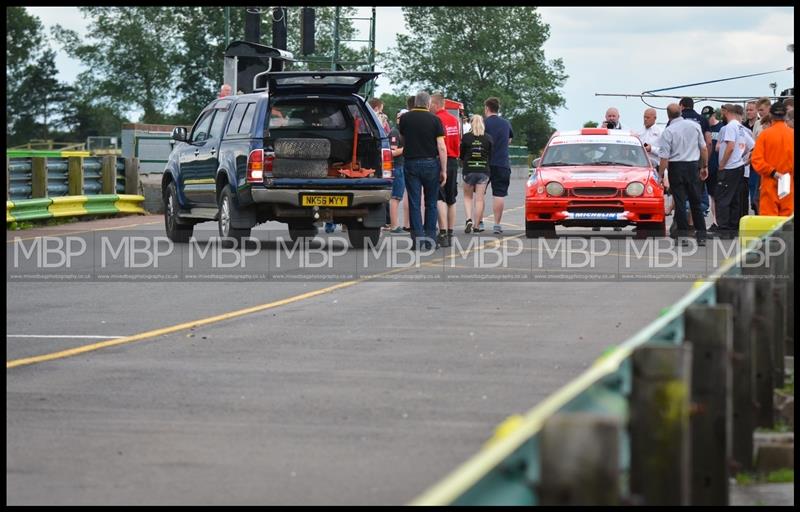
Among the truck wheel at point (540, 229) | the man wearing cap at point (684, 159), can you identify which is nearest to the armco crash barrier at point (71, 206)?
the truck wheel at point (540, 229)

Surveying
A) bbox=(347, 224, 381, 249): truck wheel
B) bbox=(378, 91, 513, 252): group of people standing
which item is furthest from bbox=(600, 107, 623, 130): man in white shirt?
bbox=(347, 224, 381, 249): truck wheel

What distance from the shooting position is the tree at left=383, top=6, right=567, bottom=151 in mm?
130125

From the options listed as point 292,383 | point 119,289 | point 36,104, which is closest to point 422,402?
point 292,383

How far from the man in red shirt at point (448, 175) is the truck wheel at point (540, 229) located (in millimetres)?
1095

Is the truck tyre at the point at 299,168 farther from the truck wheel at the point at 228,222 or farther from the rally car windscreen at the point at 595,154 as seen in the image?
the rally car windscreen at the point at 595,154

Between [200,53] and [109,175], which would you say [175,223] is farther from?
[200,53]

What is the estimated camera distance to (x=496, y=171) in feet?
79.1

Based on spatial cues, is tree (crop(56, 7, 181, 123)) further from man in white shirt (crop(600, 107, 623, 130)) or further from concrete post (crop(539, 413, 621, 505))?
concrete post (crop(539, 413, 621, 505))

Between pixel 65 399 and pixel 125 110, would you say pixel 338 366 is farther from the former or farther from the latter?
pixel 125 110

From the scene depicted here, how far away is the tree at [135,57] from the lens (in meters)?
116

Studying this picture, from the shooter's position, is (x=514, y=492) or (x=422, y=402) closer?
(x=514, y=492)

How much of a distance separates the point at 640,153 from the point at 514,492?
2096 cm

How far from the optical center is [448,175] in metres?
23.1

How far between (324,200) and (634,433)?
16252mm
